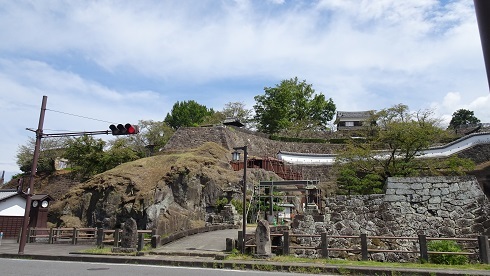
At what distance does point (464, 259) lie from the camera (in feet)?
39.4

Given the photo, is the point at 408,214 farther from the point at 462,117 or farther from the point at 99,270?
the point at 462,117

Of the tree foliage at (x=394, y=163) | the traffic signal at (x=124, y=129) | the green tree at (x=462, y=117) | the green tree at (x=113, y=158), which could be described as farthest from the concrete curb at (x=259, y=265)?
the green tree at (x=462, y=117)

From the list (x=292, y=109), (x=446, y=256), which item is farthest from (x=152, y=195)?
(x=292, y=109)

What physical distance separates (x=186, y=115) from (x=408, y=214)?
1930 inches

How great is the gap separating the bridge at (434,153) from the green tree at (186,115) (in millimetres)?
23335

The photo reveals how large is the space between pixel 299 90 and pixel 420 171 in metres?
32.5

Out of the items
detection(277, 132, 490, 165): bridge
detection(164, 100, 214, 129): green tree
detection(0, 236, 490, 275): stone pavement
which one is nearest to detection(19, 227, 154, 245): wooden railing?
detection(0, 236, 490, 275): stone pavement

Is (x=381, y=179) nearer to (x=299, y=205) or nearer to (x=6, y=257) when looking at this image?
(x=299, y=205)

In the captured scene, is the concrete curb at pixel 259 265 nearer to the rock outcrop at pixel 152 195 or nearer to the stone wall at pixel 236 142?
the rock outcrop at pixel 152 195

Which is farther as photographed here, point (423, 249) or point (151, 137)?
point (151, 137)

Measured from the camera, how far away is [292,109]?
183 ft

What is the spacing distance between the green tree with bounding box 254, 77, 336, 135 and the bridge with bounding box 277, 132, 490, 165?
284 inches

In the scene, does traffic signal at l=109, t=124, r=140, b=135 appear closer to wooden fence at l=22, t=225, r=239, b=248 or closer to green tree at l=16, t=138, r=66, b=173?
wooden fence at l=22, t=225, r=239, b=248

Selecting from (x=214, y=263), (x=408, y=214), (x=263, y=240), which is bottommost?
(x=214, y=263)
